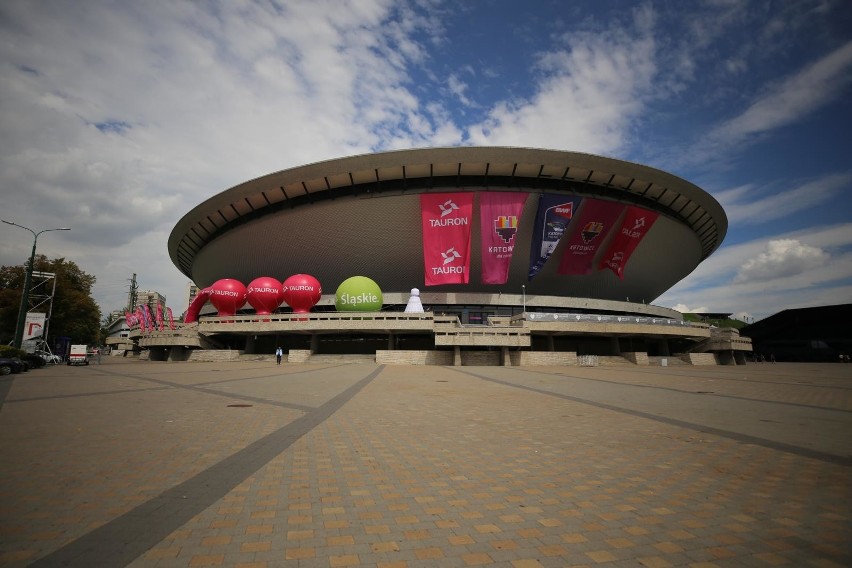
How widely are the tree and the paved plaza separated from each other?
1772 inches

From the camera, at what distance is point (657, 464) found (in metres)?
5.52

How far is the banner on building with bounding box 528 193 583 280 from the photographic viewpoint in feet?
129

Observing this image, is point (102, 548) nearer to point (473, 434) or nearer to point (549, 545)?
point (549, 545)

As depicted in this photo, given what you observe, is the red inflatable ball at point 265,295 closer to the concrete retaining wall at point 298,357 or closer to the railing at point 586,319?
the concrete retaining wall at point 298,357

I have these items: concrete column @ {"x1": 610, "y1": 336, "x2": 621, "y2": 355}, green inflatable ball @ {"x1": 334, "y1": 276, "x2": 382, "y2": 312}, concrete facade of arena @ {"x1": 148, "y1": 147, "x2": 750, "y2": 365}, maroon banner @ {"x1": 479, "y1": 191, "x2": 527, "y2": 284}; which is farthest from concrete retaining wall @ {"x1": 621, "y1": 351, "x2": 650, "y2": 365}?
green inflatable ball @ {"x1": 334, "y1": 276, "x2": 382, "y2": 312}

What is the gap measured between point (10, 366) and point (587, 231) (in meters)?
43.5

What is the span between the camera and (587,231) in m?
41.2

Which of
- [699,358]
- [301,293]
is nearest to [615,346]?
[699,358]

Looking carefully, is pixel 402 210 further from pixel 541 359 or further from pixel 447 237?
pixel 541 359

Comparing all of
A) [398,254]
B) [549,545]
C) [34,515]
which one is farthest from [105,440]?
[398,254]

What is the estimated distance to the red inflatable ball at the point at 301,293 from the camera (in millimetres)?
36344

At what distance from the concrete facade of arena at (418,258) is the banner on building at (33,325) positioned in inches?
442

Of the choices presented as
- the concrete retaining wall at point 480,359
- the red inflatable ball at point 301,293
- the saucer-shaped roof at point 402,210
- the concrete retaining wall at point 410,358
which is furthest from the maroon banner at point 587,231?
the red inflatable ball at point 301,293

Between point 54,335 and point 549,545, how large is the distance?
65.6m
